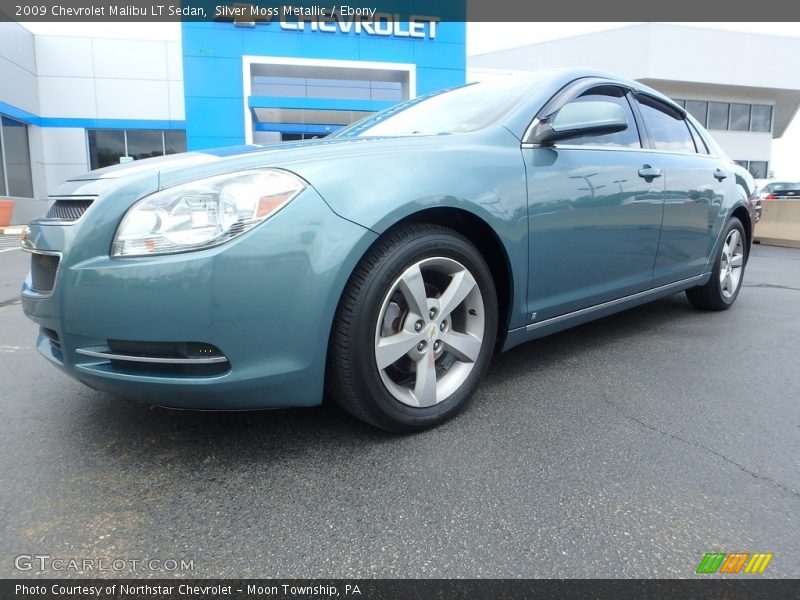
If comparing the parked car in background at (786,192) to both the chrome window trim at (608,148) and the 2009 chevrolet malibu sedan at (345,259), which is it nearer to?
the chrome window trim at (608,148)

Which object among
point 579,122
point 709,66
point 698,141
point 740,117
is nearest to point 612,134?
point 579,122

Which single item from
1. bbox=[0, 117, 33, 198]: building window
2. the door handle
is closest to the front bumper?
the door handle

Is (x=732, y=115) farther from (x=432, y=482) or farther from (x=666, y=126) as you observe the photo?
(x=432, y=482)

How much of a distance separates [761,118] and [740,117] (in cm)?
197

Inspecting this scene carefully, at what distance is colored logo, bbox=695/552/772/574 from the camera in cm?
139

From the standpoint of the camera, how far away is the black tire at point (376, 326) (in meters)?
1.85

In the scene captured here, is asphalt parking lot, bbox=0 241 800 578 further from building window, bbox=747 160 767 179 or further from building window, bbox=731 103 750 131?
building window, bbox=747 160 767 179

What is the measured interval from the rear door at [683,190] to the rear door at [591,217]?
146 millimetres

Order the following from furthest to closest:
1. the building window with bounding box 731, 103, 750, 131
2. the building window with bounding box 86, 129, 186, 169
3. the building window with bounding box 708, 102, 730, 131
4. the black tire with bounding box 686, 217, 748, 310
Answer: the building window with bounding box 731, 103, 750, 131
the building window with bounding box 708, 102, 730, 131
the building window with bounding box 86, 129, 186, 169
the black tire with bounding box 686, 217, 748, 310

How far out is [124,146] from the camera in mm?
22594

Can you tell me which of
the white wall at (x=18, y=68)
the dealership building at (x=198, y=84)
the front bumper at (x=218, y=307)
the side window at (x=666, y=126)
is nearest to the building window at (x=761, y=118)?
the dealership building at (x=198, y=84)

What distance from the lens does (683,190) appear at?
134 inches

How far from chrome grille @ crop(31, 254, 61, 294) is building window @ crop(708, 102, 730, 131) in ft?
135

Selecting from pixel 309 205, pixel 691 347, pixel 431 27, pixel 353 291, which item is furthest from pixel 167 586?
pixel 431 27
